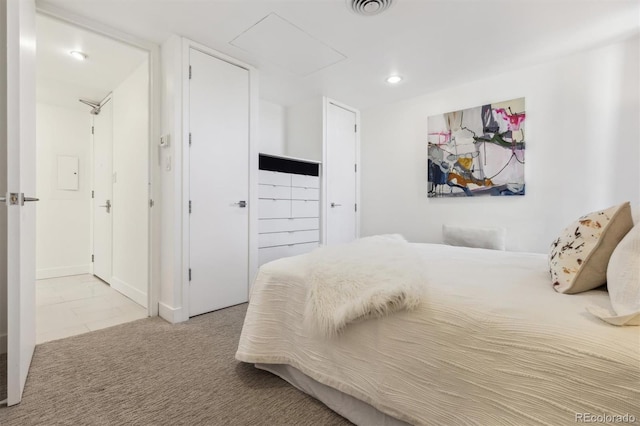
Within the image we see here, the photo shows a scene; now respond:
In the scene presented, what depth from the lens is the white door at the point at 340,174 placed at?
379 cm

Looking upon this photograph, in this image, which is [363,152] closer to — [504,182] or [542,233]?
[504,182]

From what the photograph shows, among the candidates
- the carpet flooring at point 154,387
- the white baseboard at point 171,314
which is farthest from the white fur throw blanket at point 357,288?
the white baseboard at point 171,314

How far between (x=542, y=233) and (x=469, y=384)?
98.0 inches

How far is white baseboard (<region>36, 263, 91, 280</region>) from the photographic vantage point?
3699 millimetres

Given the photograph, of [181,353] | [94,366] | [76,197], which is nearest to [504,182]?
[181,353]

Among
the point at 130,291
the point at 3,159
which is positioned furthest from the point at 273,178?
the point at 3,159

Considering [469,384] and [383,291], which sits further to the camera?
[383,291]

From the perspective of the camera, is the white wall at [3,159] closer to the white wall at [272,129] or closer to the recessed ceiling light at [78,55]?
the recessed ceiling light at [78,55]

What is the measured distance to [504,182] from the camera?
2.95 meters

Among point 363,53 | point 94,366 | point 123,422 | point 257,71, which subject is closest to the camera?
point 123,422

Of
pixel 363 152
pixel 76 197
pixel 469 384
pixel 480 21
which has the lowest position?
pixel 469 384

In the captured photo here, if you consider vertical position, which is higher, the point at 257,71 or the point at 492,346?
the point at 257,71

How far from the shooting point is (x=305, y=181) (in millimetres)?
3504

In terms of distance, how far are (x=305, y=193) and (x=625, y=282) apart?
2903 mm
